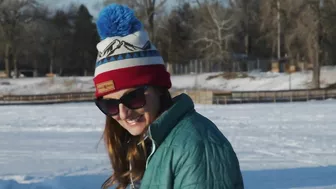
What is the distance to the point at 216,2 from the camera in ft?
182

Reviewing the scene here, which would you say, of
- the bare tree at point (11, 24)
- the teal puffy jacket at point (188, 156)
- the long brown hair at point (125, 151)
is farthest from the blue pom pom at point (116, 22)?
the bare tree at point (11, 24)

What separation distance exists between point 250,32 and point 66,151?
50.5 metres

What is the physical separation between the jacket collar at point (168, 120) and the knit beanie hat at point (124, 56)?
0.15 m

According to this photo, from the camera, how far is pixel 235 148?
1298 centimetres

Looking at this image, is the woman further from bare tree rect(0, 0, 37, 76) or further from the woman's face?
bare tree rect(0, 0, 37, 76)

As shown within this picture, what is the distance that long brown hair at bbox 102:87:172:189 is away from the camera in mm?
2037

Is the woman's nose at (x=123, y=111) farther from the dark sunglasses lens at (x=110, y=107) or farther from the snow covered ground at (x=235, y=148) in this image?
the snow covered ground at (x=235, y=148)

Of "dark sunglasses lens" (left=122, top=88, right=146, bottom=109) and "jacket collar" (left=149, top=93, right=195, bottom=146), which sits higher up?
"dark sunglasses lens" (left=122, top=88, right=146, bottom=109)

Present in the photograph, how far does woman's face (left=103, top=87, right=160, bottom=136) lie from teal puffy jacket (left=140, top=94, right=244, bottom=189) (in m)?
0.12

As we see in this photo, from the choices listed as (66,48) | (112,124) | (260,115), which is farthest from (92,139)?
(66,48)

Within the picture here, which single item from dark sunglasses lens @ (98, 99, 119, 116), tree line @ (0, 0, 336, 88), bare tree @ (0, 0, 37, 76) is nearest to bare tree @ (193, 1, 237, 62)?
tree line @ (0, 0, 336, 88)

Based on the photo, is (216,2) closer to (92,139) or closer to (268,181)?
(92,139)

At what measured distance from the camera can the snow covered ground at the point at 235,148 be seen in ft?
28.6

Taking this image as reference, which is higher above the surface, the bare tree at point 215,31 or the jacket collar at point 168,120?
the bare tree at point 215,31
